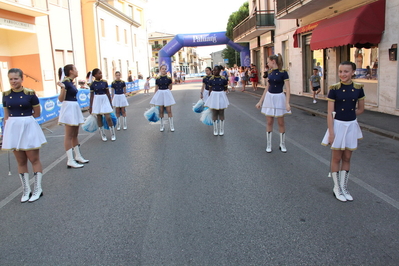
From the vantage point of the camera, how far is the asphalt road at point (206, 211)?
11.1ft

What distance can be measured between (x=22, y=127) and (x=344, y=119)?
438 cm

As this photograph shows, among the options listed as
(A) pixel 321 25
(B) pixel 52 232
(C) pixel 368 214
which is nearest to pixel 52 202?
(B) pixel 52 232

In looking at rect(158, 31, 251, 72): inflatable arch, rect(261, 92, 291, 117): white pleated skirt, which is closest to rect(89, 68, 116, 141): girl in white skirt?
rect(261, 92, 291, 117): white pleated skirt

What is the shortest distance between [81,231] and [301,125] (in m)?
8.46

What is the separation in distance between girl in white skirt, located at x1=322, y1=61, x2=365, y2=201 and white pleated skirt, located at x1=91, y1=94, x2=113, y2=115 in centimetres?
626

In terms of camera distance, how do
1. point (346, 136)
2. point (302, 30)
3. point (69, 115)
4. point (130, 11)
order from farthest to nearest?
1. point (130, 11)
2. point (302, 30)
3. point (69, 115)
4. point (346, 136)

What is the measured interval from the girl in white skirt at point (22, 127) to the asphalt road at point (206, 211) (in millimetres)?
385

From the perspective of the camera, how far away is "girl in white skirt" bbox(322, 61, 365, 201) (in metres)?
4.59

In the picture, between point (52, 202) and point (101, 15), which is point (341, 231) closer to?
point (52, 202)

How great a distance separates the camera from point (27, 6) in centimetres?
1841

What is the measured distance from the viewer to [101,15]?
1258 inches

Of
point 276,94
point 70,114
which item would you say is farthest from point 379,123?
point 70,114

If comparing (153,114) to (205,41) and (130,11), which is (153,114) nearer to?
(205,41)

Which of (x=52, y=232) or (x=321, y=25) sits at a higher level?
(x=321, y=25)
